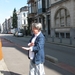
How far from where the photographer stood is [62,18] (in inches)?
1431

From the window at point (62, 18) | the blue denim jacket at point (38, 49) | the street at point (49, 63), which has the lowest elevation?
the street at point (49, 63)

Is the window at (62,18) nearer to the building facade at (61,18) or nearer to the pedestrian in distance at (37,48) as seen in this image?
the building facade at (61,18)

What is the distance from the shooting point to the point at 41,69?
568 cm

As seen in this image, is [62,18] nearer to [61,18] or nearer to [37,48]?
[61,18]

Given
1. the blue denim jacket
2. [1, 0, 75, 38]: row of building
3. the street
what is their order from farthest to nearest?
[1, 0, 75, 38]: row of building → the street → the blue denim jacket

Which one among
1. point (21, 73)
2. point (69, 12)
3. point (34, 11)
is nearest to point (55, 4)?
point (69, 12)

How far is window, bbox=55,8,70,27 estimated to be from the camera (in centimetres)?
3438

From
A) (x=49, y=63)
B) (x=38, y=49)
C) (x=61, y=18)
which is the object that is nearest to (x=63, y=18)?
(x=61, y=18)

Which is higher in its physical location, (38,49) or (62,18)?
(62,18)

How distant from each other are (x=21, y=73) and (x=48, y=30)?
3722 cm

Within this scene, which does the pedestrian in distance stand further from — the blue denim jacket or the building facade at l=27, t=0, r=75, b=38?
the building facade at l=27, t=0, r=75, b=38

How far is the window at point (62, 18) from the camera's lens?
3438 cm

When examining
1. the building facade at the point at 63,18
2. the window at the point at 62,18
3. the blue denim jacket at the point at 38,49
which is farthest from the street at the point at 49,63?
the window at the point at 62,18

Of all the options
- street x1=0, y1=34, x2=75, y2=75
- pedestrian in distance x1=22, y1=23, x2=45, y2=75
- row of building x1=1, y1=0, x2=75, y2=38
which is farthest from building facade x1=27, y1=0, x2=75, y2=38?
pedestrian in distance x1=22, y1=23, x2=45, y2=75
